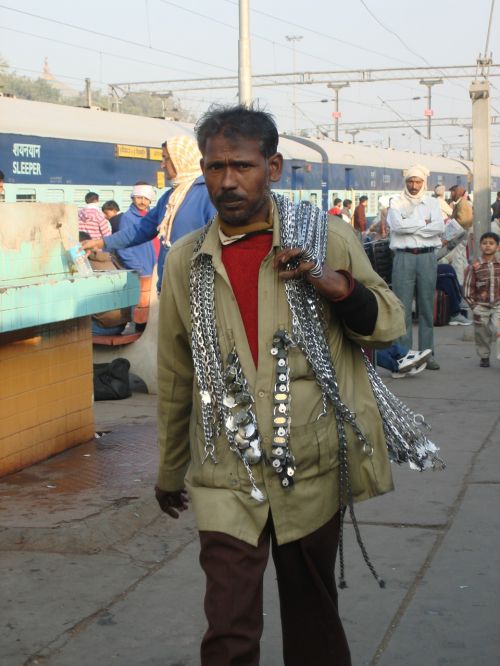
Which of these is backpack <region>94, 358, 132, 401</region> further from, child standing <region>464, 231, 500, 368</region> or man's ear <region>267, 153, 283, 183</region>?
man's ear <region>267, 153, 283, 183</region>

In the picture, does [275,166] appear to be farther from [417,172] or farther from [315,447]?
[417,172]

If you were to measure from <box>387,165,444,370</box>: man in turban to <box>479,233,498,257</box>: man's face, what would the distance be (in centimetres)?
80

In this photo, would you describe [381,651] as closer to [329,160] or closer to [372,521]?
[372,521]

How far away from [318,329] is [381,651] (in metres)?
1.48

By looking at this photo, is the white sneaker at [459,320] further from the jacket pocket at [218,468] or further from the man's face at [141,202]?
the jacket pocket at [218,468]

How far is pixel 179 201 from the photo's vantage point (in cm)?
699

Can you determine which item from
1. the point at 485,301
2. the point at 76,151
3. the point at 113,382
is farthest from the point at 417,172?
the point at 76,151

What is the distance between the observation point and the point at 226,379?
117 inches

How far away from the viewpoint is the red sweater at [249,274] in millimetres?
2955

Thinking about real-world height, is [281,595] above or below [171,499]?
below

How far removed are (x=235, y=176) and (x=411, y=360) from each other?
7406 mm

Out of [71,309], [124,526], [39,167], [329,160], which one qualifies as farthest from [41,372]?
[329,160]

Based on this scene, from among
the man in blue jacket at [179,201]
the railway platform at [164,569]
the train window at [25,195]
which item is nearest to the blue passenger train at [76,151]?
the train window at [25,195]

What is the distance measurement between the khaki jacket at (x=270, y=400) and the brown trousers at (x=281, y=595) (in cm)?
6
